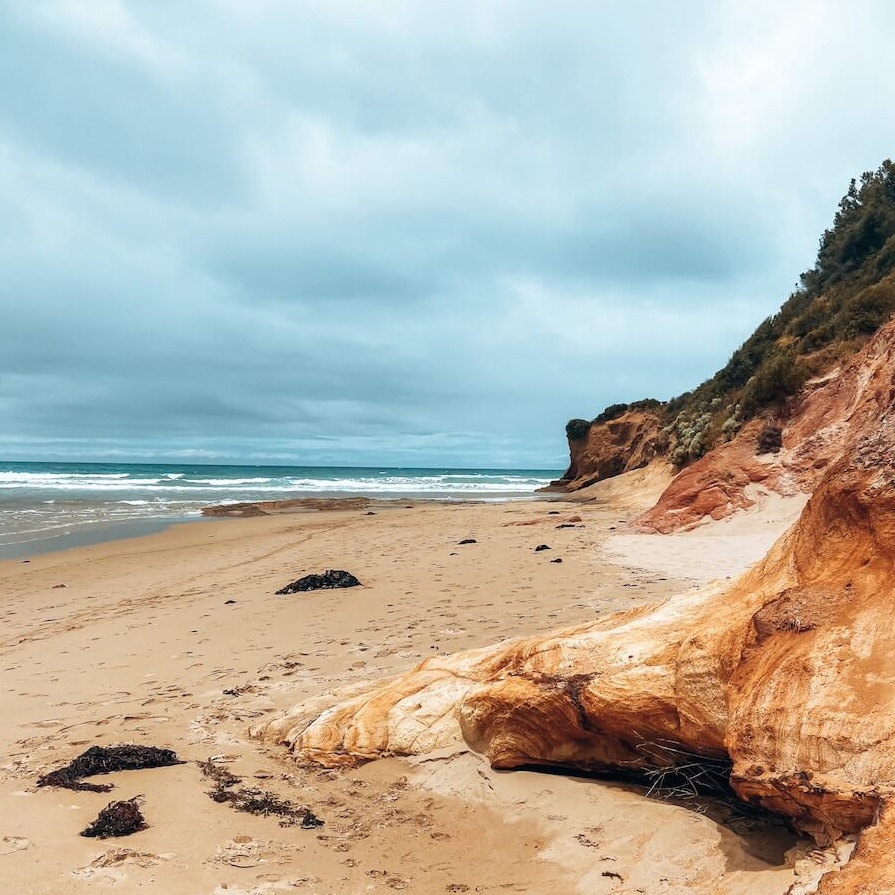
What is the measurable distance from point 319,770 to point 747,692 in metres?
2.94

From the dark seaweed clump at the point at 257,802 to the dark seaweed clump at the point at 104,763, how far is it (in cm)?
41

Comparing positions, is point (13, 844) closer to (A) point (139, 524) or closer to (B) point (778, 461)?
(B) point (778, 461)

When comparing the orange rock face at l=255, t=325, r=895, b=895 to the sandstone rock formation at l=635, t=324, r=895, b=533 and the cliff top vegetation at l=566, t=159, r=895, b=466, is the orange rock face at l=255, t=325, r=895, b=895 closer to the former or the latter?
the sandstone rock formation at l=635, t=324, r=895, b=533

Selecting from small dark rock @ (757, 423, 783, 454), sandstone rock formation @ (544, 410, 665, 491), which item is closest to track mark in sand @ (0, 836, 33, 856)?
small dark rock @ (757, 423, 783, 454)

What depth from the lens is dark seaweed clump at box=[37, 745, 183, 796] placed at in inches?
169

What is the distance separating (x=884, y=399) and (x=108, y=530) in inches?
997

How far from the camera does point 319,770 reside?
464 centimetres

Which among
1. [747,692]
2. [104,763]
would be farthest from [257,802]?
[747,692]

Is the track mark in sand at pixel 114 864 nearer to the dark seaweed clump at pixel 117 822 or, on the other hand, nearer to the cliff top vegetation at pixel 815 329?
the dark seaweed clump at pixel 117 822

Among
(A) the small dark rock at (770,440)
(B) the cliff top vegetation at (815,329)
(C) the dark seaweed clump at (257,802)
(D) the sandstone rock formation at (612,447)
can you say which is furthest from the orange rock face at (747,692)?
(D) the sandstone rock formation at (612,447)

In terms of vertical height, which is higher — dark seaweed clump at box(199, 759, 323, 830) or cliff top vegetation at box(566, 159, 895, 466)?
cliff top vegetation at box(566, 159, 895, 466)

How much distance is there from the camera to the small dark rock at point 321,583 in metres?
11.1

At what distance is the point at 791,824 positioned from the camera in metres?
3.04

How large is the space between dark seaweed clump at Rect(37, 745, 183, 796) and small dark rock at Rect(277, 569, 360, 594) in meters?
6.22
